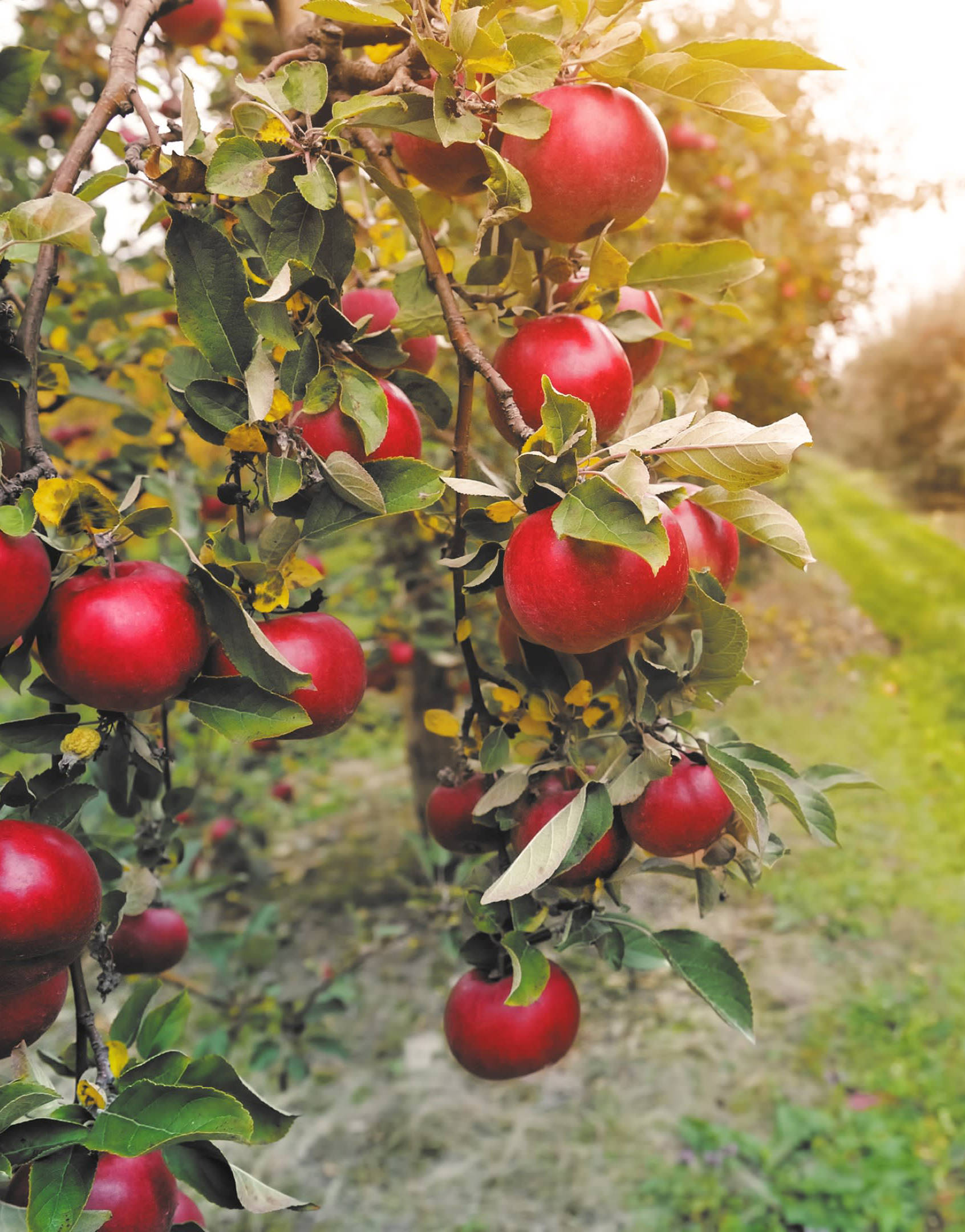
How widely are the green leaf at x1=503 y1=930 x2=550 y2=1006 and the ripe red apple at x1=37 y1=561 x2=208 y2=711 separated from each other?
29cm

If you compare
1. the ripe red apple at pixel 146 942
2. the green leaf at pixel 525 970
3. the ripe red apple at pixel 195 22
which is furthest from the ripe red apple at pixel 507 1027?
the ripe red apple at pixel 195 22

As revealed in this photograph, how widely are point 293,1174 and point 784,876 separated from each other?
76.9 inches

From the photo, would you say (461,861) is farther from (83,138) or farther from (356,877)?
(83,138)

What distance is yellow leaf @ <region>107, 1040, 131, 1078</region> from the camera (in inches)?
26.1

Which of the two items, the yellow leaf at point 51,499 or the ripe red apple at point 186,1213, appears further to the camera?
the ripe red apple at point 186,1213

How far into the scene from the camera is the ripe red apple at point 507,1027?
773 millimetres

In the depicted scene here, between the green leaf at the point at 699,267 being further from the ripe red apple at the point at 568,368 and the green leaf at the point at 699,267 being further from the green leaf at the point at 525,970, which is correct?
the green leaf at the point at 525,970

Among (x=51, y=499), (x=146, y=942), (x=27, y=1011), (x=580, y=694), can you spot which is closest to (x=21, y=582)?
(x=51, y=499)

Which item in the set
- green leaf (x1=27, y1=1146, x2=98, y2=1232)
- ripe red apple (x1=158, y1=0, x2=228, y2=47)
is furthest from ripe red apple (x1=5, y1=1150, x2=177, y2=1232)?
ripe red apple (x1=158, y1=0, x2=228, y2=47)

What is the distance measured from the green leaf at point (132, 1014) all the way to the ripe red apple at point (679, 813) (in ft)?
1.24

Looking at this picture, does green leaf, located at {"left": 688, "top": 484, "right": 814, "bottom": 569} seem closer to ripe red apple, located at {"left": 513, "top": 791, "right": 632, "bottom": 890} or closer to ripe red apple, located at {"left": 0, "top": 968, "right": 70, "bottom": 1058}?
ripe red apple, located at {"left": 513, "top": 791, "right": 632, "bottom": 890}

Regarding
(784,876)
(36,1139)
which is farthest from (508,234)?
(784,876)

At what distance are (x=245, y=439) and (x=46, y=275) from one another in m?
0.15

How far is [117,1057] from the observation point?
67cm
